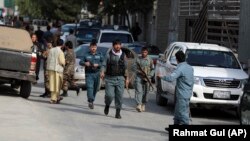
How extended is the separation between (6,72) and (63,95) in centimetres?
233

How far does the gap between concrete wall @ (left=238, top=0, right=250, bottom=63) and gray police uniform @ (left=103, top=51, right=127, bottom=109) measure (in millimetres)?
10392

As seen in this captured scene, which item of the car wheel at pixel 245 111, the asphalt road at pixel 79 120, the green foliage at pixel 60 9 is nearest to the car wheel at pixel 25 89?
the asphalt road at pixel 79 120

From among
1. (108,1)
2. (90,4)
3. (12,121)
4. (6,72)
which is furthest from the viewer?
(90,4)

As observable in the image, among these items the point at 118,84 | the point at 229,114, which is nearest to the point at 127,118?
the point at 118,84

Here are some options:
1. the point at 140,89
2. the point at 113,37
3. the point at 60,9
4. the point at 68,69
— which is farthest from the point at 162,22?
the point at 60,9

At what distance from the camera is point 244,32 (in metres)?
24.4

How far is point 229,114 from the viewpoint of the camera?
17.3m

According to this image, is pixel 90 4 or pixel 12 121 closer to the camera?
pixel 12 121

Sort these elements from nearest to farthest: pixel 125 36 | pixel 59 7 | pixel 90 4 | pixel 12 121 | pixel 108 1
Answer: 1. pixel 12 121
2. pixel 125 36
3. pixel 108 1
4. pixel 90 4
5. pixel 59 7

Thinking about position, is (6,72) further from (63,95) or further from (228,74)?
(228,74)

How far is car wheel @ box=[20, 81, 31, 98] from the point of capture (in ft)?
57.0

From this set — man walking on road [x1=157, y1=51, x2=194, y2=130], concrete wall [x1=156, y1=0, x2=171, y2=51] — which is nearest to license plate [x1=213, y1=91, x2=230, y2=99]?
man walking on road [x1=157, y1=51, x2=194, y2=130]

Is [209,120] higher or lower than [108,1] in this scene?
lower

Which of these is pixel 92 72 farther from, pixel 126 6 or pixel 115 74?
pixel 126 6
